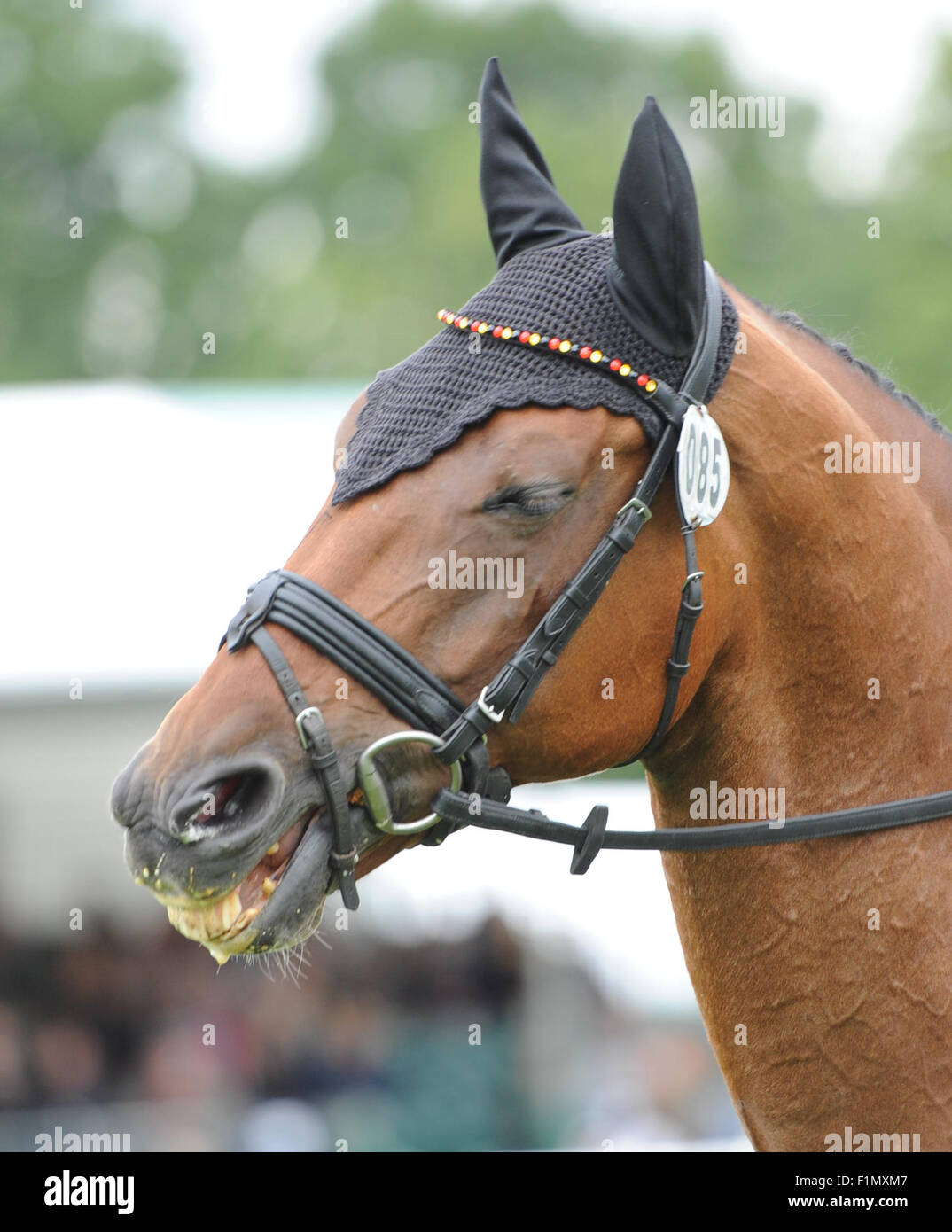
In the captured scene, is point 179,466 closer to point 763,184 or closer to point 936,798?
point 936,798

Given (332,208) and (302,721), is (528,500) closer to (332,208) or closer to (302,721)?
(302,721)

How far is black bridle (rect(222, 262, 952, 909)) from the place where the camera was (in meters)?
2.63

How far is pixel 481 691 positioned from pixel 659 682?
0.39m

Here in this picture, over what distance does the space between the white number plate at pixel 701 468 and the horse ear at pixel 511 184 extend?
0.72 metres

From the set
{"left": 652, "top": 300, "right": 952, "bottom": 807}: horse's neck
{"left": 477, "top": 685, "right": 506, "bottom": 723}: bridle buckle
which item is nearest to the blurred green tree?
{"left": 652, "top": 300, "right": 952, "bottom": 807}: horse's neck

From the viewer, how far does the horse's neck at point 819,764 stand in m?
2.82

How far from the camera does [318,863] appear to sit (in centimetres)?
260

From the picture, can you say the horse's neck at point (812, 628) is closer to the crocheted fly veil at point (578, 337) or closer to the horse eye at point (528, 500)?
the crocheted fly veil at point (578, 337)

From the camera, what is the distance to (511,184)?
331 centimetres

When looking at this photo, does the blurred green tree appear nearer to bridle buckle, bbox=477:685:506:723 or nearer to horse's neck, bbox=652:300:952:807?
horse's neck, bbox=652:300:952:807

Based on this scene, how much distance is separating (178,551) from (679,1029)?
541 centimetres

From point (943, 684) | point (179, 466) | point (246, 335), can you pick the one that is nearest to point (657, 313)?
point (943, 684)

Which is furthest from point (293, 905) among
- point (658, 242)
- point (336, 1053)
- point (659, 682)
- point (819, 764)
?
point (336, 1053)

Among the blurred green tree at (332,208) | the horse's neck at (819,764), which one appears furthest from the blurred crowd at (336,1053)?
the blurred green tree at (332,208)
